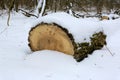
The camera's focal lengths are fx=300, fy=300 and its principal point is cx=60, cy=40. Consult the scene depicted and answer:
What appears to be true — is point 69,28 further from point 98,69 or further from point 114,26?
point 114,26

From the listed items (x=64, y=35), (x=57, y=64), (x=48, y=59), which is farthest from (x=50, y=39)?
(x=57, y=64)

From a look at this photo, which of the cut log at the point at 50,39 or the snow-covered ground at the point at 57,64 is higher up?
the cut log at the point at 50,39

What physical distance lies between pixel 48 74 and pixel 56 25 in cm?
111

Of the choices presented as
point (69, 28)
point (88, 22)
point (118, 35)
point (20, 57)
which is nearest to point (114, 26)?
point (118, 35)

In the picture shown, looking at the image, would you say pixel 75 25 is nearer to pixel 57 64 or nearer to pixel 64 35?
pixel 64 35

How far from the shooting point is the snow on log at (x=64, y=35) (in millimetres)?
5379

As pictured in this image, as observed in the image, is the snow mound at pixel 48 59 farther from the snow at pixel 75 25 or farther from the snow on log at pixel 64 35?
the snow at pixel 75 25

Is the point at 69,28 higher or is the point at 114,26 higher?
the point at 69,28

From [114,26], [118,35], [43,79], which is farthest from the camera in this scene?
[114,26]

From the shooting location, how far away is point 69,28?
212 inches

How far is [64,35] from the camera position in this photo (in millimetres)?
5426

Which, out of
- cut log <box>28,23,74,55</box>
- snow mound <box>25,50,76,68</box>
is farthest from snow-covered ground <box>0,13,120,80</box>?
cut log <box>28,23,74,55</box>

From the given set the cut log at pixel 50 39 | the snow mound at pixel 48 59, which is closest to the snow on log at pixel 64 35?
the cut log at pixel 50 39

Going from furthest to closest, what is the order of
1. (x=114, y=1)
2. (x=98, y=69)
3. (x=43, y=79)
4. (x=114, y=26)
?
(x=114, y=1)
(x=114, y=26)
(x=98, y=69)
(x=43, y=79)
